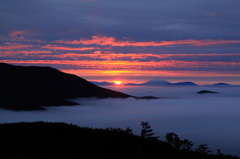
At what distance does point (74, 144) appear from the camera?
33688 mm

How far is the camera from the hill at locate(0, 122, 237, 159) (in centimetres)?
3086

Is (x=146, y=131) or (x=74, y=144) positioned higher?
(x=146, y=131)

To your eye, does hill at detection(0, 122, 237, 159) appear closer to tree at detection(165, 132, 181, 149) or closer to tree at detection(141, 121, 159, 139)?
tree at detection(165, 132, 181, 149)

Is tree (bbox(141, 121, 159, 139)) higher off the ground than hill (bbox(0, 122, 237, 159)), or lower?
higher

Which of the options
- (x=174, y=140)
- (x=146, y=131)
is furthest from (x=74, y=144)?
(x=174, y=140)

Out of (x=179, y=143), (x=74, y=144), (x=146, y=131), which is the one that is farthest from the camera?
(x=179, y=143)

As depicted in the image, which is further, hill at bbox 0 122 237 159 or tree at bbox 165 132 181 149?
tree at bbox 165 132 181 149

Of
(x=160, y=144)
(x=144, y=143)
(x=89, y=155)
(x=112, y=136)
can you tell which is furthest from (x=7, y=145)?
(x=160, y=144)

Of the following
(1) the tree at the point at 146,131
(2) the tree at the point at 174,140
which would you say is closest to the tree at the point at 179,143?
(2) the tree at the point at 174,140

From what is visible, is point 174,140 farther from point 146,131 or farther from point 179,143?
point 146,131

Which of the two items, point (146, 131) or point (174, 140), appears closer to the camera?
point (146, 131)

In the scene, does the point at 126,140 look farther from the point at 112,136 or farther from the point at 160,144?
the point at 160,144

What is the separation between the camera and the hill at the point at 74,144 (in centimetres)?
3086

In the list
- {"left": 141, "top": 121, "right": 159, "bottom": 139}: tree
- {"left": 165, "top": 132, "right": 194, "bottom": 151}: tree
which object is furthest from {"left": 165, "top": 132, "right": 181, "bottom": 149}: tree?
{"left": 141, "top": 121, "right": 159, "bottom": 139}: tree
